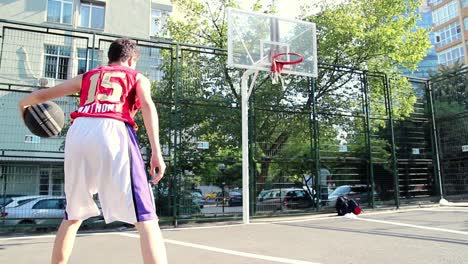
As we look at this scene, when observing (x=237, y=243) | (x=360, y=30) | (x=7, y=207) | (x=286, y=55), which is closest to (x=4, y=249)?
(x=7, y=207)

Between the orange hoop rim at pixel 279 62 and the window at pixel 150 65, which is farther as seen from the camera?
the window at pixel 150 65

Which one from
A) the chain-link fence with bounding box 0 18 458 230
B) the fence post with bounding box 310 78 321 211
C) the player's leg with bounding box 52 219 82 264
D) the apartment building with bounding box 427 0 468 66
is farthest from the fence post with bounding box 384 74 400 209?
the apartment building with bounding box 427 0 468 66

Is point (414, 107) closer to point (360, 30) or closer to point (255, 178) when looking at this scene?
point (360, 30)

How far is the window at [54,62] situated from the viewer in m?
10.4

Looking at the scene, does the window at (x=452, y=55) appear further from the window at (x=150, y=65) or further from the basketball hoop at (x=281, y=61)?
the window at (x=150, y=65)

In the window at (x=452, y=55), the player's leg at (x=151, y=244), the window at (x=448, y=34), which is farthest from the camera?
the window at (x=448, y=34)

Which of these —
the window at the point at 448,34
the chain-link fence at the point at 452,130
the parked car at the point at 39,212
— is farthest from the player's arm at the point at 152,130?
the window at the point at 448,34

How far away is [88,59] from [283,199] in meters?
6.63

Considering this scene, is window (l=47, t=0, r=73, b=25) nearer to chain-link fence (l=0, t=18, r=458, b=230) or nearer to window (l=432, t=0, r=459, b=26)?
chain-link fence (l=0, t=18, r=458, b=230)

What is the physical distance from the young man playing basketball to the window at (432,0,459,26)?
50.9m

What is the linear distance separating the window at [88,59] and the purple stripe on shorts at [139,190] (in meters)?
7.25

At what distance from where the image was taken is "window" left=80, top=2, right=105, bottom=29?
20703mm

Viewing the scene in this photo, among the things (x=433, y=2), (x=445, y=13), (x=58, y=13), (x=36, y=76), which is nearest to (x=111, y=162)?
(x=36, y=76)

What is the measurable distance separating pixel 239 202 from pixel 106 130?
862 centimetres
